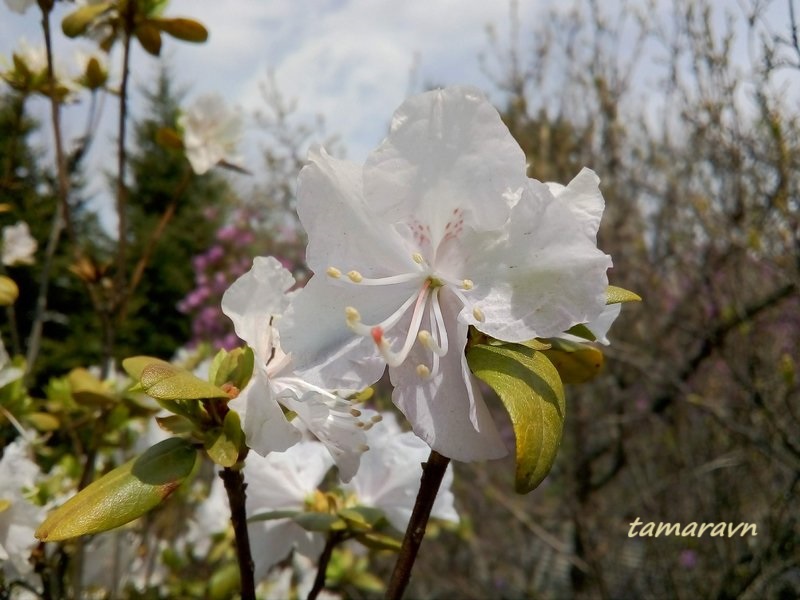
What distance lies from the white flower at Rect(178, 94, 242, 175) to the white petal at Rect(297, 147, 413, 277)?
3.81 ft

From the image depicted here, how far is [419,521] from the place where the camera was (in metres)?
0.60

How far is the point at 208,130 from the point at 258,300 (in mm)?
1201

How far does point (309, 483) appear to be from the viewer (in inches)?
39.4

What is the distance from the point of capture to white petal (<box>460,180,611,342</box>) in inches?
23.1

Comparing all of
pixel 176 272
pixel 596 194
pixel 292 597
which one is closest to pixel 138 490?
pixel 596 194

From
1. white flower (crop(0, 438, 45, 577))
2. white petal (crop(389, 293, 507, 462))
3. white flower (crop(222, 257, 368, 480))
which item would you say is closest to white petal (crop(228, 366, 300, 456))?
white flower (crop(222, 257, 368, 480))

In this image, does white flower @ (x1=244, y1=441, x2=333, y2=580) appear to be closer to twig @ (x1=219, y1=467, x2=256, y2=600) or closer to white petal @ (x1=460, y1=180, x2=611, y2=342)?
twig @ (x1=219, y1=467, x2=256, y2=600)

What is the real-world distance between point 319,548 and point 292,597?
107cm

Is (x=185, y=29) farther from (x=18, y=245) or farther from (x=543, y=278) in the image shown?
(x=18, y=245)

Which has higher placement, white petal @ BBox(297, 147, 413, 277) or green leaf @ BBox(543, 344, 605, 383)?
white petal @ BBox(297, 147, 413, 277)

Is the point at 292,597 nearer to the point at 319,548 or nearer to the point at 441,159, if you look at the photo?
the point at 319,548

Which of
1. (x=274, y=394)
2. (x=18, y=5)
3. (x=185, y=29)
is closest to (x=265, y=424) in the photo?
(x=274, y=394)

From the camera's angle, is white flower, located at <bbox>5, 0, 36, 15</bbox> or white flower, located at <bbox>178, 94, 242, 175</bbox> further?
white flower, located at <bbox>178, 94, 242, 175</bbox>

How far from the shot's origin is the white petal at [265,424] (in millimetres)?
625
